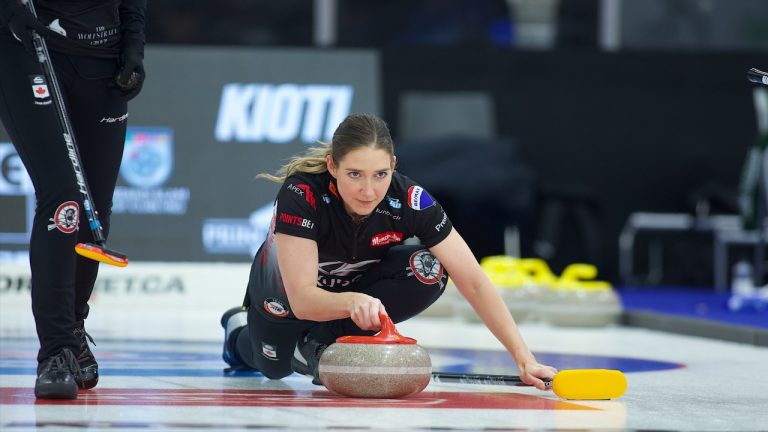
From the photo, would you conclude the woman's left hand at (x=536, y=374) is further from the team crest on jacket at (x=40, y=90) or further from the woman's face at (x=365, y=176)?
the team crest on jacket at (x=40, y=90)

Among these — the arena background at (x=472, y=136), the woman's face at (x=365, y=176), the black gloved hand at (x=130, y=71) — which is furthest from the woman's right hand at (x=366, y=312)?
the arena background at (x=472, y=136)

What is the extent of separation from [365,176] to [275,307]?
2.12 feet

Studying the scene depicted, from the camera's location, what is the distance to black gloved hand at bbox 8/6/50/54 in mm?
3840

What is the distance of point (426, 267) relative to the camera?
4.23 m

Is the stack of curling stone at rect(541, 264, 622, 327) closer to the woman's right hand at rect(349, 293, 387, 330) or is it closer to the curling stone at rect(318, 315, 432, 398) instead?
the curling stone at rect(318, 315, 432, 398)

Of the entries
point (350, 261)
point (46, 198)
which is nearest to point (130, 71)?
point (46, 198)

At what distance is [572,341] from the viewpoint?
22.4 feet

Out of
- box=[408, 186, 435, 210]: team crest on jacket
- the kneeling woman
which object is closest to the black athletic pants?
the kneeling woman

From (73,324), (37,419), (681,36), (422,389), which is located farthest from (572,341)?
(681,36)

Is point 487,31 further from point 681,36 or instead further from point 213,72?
point 213,72

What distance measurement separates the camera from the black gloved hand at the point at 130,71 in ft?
13.4

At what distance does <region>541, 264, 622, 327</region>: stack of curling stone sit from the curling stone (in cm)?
422

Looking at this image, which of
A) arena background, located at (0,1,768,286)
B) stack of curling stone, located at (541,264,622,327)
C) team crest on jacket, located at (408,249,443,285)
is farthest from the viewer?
arena background, located at (0,1,768,286)

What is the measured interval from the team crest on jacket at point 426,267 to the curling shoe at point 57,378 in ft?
3.54
